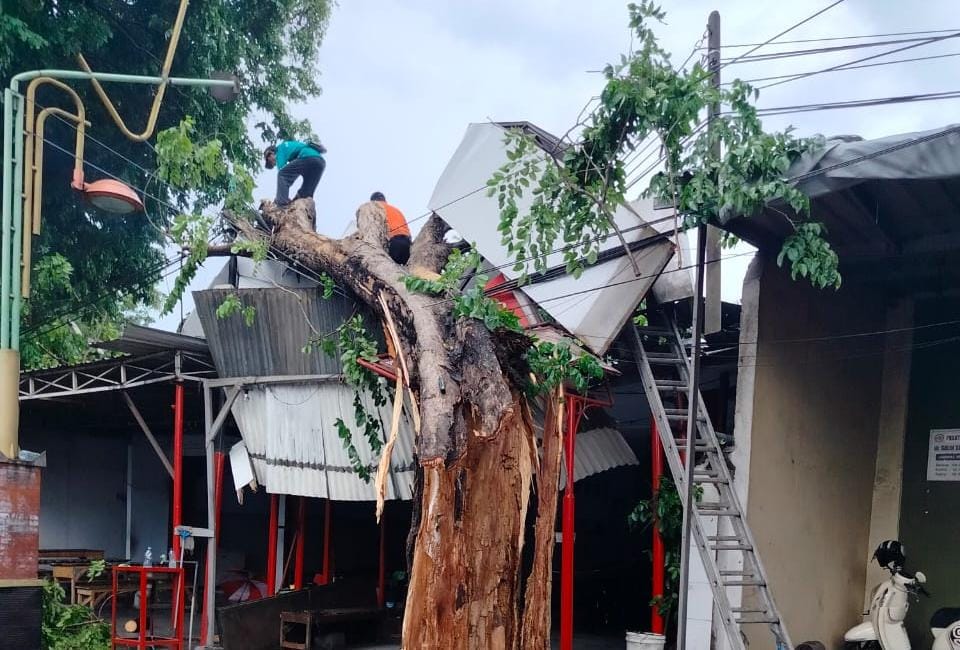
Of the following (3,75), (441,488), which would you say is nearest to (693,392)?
(441,488)

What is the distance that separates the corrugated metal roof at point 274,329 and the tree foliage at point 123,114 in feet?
8.00

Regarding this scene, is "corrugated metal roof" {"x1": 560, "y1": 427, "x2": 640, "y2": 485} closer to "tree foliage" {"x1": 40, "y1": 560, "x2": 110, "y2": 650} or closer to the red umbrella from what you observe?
"tree foliage" {"x1": 40, "y1": 560, "x2": 110, "y2": 650}

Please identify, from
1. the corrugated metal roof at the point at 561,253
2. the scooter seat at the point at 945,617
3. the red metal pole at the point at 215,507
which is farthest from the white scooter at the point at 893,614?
the red metal pole at the point at 215,507

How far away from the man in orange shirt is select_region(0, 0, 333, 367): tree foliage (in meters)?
2.90

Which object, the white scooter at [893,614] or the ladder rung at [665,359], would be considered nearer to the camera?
the white scooter at [893,614]

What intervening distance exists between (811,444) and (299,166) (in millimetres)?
6538

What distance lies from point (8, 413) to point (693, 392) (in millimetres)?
5152

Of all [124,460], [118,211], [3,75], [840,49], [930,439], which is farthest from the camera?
[124,460]

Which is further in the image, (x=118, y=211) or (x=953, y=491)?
(x=953, y=491)

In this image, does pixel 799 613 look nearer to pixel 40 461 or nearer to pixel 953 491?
pixel 953 491

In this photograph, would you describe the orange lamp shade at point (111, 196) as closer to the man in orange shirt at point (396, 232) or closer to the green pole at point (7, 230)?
the green pole at point (7, 230)

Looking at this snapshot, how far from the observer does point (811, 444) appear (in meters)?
8.34

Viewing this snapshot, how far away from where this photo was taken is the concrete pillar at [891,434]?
28.9 ft

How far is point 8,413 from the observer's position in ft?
21.7
